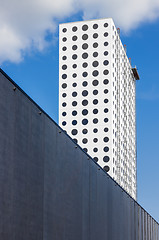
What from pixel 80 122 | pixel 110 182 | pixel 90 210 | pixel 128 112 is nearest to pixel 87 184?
pixel 90 210

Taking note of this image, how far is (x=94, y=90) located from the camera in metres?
88.9

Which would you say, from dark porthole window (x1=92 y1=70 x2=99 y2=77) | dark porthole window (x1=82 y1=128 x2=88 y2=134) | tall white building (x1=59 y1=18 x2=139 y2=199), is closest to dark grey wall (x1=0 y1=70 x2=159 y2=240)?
tall white building (x1=59 y1=18 x2=139 y2=199)

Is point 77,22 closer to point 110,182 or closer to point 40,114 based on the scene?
point 110,182

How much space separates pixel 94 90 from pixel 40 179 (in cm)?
7614

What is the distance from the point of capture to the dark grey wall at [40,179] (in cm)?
1089

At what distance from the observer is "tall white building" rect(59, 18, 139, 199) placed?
85562mm

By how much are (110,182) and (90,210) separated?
18.0 feet

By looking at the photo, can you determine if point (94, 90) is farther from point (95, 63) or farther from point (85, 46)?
point (85, 46)

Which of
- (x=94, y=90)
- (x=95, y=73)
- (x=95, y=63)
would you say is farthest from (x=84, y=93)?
(x=95, y=63)

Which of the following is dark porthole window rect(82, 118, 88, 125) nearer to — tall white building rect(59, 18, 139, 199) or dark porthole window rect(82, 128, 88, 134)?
tall white building rect(59, 18, 139, 199)

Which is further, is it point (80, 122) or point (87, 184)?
point (80, 122)

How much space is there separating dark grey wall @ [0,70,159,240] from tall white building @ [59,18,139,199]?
63.2m

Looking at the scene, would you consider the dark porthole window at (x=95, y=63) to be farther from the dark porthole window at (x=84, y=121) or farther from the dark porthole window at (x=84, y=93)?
the dark porthole window at (x=84, y=121)

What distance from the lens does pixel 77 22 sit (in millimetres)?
92125
